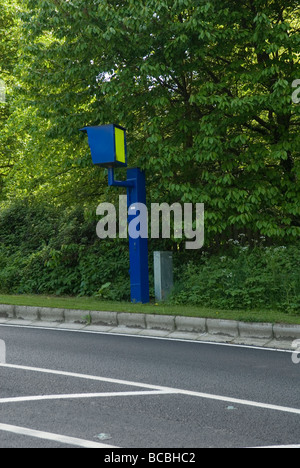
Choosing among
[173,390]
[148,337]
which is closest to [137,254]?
[148,337]

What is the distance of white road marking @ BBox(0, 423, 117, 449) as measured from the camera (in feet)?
13.2

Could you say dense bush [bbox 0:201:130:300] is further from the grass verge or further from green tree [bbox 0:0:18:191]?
green tree [bbox 0:0:18:191]

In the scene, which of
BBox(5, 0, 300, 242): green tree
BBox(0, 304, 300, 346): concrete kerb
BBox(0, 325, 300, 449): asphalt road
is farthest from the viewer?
BBox(5, 0, 300, 242): green tree

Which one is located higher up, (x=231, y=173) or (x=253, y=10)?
(x=253, y=10)

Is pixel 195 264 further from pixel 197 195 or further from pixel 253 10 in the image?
pixel 253 10

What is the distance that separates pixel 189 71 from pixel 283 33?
2.25 meters

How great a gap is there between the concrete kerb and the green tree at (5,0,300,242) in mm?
2867

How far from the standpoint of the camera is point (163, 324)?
9.22m

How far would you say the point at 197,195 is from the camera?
11.2 metres

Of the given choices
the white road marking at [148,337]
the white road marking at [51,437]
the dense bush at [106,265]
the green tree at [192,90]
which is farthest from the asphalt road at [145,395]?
the green tree at [192,90]

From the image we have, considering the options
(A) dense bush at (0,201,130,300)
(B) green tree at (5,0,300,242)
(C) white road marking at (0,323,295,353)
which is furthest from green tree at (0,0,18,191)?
(C) white road marking at (0,323,295,353)

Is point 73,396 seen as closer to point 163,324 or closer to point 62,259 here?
point 163,324
